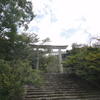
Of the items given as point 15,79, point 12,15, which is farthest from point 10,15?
point 15,79

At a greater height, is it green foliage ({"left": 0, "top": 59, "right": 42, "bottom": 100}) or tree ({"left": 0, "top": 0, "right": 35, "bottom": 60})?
tree ({"left": 0, "top": 0, "right": 35, "bottom": 60})

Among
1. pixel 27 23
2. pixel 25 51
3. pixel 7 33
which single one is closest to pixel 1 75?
pixel 7 33

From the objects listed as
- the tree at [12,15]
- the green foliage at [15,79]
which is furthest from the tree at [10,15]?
the green foliage at [15,79]

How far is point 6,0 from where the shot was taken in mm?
4617

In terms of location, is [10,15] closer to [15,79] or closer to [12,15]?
[12,15]

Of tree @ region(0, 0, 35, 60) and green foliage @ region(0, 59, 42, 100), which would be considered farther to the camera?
tree @ region(0, 0, 35, 60)

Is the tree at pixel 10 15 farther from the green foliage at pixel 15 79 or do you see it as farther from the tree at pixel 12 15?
the green foliage at pixel 15 79

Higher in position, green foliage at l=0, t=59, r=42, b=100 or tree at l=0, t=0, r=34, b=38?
tree at l=0, t=0, r=34, b=38

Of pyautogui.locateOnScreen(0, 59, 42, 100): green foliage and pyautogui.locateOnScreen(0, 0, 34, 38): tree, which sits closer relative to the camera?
pyautogui.locateOnScreen(0, 59, 42, 100): green foliage

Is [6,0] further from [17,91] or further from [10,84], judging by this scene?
[17,91]

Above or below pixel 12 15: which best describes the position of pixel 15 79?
below

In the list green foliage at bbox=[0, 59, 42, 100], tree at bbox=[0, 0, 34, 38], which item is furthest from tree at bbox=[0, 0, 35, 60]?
green foliage at bbox=[0, 59, 42, 100]

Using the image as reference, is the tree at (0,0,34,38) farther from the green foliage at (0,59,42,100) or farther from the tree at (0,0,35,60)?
the green foliage at (0,59,42,100)

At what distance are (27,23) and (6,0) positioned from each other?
1.67 metres
